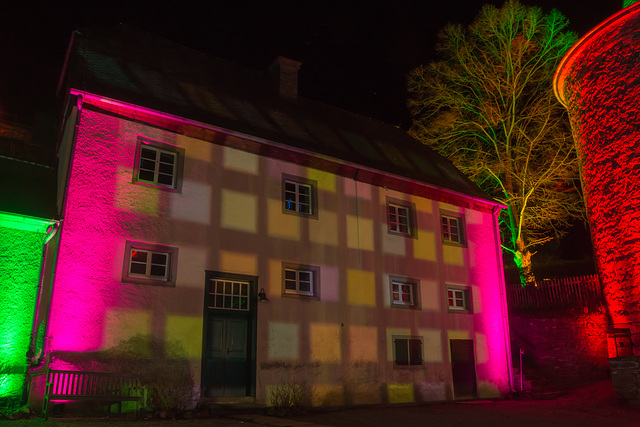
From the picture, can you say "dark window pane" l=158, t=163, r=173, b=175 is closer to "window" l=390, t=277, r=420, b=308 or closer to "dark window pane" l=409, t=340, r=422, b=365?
"window" l=390, t=277, r=420, b=308

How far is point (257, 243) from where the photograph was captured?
12945 millimetres

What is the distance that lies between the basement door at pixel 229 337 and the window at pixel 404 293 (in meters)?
4.47

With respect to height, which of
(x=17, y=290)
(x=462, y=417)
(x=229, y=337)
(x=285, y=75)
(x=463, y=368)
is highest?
(x=285, y=75)

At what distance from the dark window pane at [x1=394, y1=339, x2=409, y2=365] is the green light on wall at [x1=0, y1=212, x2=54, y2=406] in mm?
8871

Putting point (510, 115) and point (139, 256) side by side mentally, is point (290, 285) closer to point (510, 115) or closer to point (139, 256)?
point (139, 256)

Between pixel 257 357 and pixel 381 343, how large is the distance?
12.4ft

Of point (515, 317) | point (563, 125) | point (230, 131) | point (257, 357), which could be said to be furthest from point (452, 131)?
point (257, 357)

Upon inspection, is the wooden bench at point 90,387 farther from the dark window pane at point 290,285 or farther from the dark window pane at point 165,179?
the dark window pane at point 290,285

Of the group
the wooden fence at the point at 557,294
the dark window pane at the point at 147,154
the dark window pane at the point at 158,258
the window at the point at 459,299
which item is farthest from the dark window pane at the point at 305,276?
the wooden fence at the point at 557,294

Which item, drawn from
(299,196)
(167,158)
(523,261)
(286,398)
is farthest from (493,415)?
(523,261)

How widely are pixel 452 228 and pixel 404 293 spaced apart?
319 centimetres

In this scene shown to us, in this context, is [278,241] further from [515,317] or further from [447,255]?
[515,317]

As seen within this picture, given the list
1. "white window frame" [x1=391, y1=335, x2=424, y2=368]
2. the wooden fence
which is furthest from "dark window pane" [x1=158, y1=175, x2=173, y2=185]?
the wooden fence

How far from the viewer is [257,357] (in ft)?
40.1
